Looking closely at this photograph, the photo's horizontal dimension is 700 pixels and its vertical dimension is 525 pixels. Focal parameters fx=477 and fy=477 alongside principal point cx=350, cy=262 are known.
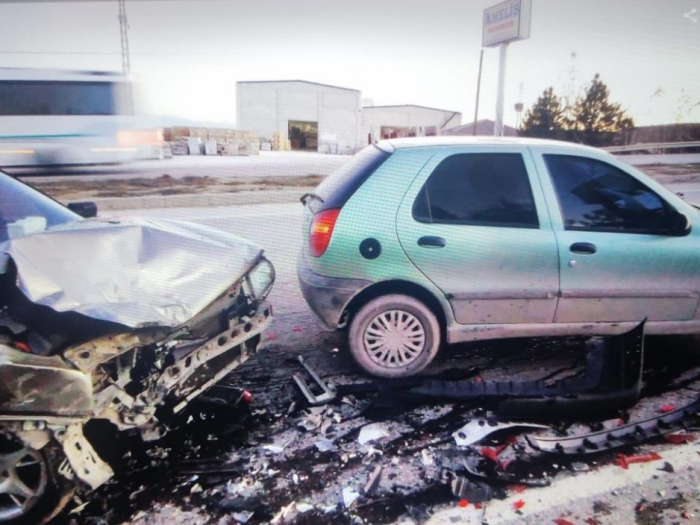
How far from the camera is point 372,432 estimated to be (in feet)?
8.64

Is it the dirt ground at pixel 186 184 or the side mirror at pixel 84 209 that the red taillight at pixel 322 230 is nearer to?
the side mirror at pixel 84 209

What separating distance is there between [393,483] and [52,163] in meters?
13.8

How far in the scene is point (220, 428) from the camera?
104 inches

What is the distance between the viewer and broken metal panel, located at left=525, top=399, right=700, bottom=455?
2451mm

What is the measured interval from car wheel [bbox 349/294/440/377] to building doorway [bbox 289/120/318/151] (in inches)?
949

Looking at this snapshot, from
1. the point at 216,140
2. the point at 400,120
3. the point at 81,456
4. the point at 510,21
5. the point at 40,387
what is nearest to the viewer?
the point at 40,387

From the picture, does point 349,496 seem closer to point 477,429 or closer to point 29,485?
point 477,429

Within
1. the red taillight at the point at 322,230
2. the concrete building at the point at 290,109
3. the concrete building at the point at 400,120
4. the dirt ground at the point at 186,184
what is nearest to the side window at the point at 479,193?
the red taillight at the point at 322,230

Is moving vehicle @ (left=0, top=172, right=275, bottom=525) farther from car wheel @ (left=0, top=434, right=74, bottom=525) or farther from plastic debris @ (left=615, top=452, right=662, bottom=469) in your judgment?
plastic debris @ (left=615, top=452, right=662, bottom=469)

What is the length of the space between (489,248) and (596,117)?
17848 mm

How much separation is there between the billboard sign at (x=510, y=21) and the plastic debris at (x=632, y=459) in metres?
16.1

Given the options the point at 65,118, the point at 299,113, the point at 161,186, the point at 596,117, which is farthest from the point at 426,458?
the point at 299,113

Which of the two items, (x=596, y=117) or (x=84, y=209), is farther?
(x=596, y=117)

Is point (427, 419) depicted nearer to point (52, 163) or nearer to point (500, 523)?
point (500, 523)
